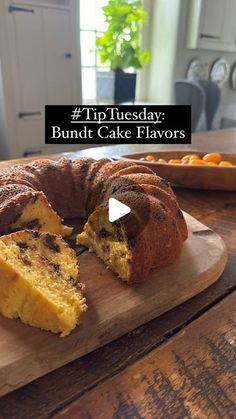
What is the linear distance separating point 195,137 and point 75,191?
1176mm

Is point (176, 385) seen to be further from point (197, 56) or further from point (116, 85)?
point (197, 56)

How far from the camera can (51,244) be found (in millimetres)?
577

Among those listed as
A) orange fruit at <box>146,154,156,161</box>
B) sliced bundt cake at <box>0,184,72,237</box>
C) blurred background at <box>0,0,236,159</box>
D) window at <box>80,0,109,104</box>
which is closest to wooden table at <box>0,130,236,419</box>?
sliced bundt cake at <box>0,184,72,237</box>

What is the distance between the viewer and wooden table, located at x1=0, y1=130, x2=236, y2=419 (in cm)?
39

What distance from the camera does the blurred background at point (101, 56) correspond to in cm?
222

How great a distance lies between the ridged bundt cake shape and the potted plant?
206cm

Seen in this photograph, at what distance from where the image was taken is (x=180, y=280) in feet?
1.89

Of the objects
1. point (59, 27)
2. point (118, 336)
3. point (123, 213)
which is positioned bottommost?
point (118, 336)

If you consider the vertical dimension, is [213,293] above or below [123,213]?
below

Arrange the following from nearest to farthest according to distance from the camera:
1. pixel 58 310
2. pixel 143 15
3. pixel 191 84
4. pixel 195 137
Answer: pixel 58 310
pixel 195 137
pixel 143 15
pixel 191 84

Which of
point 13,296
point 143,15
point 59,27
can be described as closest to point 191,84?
point 143,15

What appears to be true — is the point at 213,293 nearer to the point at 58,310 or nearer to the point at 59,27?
the point at 58,310

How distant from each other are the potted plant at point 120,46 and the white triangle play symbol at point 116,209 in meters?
2.27

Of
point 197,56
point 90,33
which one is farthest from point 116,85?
point 197,56
